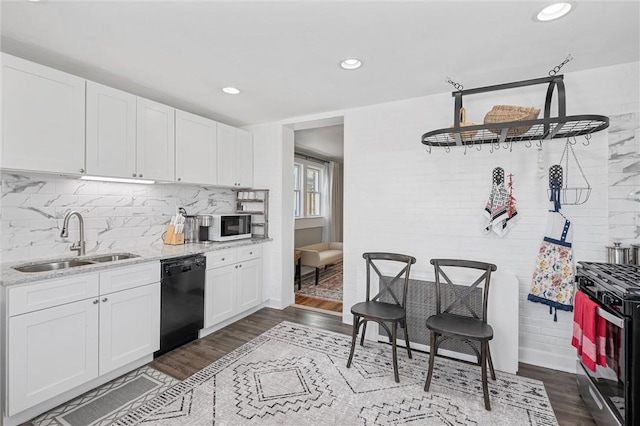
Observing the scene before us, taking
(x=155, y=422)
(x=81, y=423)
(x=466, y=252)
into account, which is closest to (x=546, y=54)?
(x=466, y=252)

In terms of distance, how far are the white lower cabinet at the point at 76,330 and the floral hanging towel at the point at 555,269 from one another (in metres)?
3.31

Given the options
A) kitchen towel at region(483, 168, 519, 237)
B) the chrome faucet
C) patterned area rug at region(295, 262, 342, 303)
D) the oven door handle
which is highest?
kitchen towel at region(483, 168, 519, 237)

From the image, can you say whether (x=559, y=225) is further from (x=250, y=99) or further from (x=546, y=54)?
(x=250, y=99)

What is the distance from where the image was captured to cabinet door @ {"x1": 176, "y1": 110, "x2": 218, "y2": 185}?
323 centimetres

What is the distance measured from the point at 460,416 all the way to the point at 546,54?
260 cm

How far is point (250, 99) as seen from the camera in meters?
3.25

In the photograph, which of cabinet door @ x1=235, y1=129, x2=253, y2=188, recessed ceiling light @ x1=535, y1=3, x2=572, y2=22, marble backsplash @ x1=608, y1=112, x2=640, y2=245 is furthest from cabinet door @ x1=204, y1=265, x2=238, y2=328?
marble backsplash @ x1=608, y1=112, x2=640, y2=245

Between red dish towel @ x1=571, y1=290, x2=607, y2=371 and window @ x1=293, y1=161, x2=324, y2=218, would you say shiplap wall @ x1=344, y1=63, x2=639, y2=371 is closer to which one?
red dish towel @ x1=571, y1=290, x2=607, y2=371

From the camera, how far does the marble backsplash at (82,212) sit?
2.37m

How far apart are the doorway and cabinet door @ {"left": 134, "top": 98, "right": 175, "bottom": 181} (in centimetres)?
160

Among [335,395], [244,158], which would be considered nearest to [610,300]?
[335,395]

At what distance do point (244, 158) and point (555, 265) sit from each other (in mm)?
3550

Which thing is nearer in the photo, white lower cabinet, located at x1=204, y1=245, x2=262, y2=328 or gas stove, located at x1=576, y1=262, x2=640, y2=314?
gas stove, located at x1=576, y1=262, x2=640, y2=314

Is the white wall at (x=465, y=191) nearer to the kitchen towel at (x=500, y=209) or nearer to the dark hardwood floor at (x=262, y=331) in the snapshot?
the kitchen towel at (x=500, y=209)
